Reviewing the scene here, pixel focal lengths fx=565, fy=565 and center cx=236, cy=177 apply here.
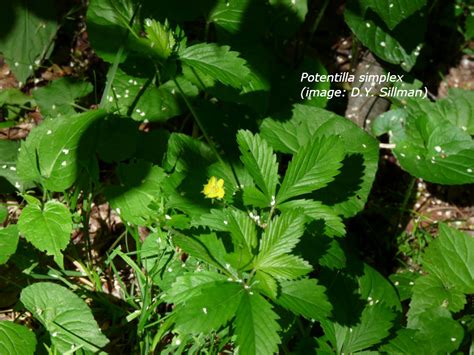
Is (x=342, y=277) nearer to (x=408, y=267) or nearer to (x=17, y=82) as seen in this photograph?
(x=408, y=267)

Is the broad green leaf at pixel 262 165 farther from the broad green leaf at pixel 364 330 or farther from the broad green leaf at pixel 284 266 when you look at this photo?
the broad green leaf at pixel 364 330

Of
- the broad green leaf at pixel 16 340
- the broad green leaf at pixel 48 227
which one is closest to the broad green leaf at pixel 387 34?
the broad green leaf at pixel 48 227

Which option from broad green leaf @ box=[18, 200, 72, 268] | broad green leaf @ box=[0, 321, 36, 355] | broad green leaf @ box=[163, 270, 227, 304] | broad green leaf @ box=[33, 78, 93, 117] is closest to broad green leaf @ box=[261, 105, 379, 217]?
broad green leaf @ box=[163, 270, 227, 304]

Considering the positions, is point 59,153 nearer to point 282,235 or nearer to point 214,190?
point 214,190

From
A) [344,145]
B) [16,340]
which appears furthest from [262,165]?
[16,340]

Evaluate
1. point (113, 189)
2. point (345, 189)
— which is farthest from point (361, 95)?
point (113, 189)
